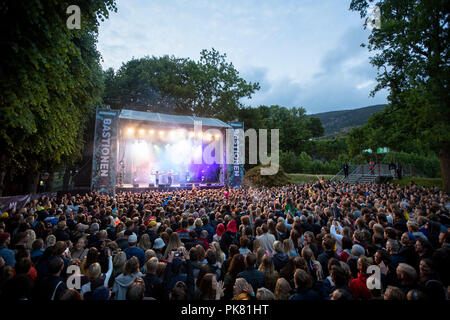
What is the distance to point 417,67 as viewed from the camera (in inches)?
546

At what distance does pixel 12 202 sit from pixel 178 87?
2615 cm

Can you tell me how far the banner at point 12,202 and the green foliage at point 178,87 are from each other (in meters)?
24.6

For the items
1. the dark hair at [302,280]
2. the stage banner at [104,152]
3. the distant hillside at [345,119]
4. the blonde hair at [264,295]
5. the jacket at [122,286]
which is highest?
the distant hillside at [345,119]

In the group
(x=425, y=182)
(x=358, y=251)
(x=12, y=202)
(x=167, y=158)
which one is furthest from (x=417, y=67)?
(x=12, y=202)

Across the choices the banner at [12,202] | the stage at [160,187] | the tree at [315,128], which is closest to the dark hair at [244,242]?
the banner at [12,202]

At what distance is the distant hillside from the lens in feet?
330

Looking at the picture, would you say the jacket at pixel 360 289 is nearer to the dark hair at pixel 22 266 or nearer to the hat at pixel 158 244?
the hat at pixel 158 244

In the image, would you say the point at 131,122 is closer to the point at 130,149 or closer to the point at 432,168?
the point at 130,149

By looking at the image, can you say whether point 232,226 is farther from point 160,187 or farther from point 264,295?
point 160,187

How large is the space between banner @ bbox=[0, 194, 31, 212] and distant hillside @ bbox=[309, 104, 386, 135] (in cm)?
10816

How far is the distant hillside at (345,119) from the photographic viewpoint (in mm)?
100438

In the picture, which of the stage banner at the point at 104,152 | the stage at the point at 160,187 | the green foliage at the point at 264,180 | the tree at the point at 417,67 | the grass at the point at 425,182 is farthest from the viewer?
the green foliage at the point at 264,180
